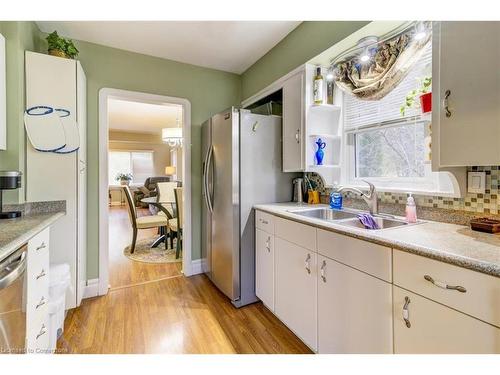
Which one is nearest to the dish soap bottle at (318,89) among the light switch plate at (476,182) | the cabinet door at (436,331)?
the light switch plate at (476,182)

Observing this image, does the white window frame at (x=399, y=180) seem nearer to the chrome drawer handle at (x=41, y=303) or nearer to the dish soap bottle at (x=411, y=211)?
the dish soap bottle at (x=411, y=211)

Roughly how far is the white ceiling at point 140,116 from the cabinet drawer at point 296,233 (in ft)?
11.0

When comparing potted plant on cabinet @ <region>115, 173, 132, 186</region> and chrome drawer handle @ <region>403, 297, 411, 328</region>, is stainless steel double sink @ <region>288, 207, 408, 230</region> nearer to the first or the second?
chrome drawer handle @ <region>403, 297, 411, 328</region>

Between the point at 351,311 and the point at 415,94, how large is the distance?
1396 mm

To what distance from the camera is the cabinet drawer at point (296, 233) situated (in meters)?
1.50

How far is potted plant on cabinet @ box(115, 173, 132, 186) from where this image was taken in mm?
8468

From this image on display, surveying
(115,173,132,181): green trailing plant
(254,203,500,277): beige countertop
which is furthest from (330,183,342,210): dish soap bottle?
(115,173,132,181): green trailing plant

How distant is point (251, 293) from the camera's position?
87.4 inches

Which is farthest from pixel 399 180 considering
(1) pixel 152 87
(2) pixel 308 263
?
(1) pixel 152 87

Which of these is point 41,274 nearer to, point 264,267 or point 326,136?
point 264,267

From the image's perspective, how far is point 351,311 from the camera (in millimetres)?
1244

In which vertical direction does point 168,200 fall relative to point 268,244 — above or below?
above
